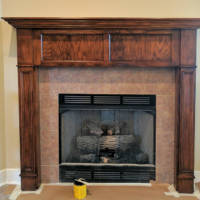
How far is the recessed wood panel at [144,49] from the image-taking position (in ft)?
7.91

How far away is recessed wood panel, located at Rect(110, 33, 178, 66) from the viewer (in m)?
2.41

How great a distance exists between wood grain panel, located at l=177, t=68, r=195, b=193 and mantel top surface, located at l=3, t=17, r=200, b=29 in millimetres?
440

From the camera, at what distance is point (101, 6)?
256cm

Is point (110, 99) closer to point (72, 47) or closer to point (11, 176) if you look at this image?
point (72, 47)

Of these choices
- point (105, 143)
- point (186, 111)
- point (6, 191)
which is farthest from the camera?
point (105, 143)

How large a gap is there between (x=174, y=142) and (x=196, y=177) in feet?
1.63

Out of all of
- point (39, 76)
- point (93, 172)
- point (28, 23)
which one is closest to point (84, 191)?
point (93, 172)

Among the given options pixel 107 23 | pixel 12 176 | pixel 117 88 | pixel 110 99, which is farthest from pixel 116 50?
pixel 12 176

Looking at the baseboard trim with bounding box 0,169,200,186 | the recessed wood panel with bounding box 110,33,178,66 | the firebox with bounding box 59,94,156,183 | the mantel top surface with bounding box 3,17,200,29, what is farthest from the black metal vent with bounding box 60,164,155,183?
the mantel top surface with bounding box 3,17,200,29

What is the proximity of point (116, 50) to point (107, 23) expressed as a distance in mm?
270

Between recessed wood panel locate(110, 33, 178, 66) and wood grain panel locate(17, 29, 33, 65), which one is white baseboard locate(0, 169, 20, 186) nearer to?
wood grain panel locate(17, 29, 33, 65)

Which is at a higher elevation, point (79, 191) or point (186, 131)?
point (186, 131)

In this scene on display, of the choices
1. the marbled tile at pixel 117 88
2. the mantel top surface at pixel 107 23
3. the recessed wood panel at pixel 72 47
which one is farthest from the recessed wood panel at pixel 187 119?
the recessed wood panel at pixel 72 47

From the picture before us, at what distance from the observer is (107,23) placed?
2.34 meters
